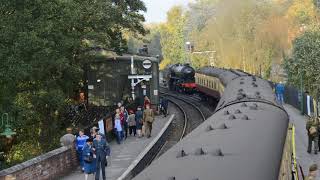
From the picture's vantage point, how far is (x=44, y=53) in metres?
17.8

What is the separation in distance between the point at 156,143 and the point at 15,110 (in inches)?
253

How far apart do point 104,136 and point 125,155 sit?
3021 mm

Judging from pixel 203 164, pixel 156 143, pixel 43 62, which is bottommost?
pixel 156 143

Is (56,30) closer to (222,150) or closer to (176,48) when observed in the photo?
(222,150)

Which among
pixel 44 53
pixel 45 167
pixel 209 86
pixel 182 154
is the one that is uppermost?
pixel 44 53

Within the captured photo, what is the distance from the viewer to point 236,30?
201 ft

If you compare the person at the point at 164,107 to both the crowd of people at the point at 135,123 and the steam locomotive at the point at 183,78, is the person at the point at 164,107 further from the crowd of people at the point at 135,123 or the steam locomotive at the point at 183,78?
the steam locomotive at the point at 183,78

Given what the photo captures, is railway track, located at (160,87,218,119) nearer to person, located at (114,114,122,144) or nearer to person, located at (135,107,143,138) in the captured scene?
person, located at (135,107,143,138)

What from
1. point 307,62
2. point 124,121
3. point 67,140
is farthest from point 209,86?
point 67,140

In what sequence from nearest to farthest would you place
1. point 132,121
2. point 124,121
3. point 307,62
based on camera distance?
point 124,121
point 132,121
point 307,62

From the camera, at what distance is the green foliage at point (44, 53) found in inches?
663

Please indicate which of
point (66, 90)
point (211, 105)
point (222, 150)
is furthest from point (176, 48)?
point (222, 150)

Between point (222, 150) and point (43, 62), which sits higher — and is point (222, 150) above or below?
below

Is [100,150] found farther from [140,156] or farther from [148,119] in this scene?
[148,119]
